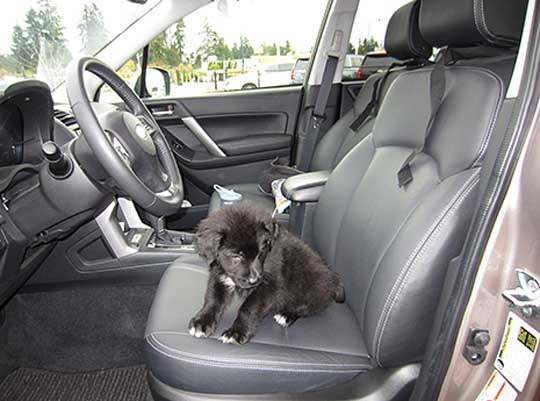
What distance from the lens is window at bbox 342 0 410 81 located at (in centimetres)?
326

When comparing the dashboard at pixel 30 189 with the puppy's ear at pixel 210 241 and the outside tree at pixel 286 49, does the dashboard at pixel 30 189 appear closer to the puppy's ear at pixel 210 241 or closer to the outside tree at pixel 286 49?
the puppy's ear at pixel 210 241

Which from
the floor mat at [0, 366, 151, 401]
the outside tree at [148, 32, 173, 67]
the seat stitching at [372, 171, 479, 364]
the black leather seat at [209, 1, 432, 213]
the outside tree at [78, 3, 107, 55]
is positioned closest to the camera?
the seat stitching at [372, 171, 479, 364]

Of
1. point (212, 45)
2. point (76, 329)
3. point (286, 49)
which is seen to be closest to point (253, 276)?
point (76, 329)

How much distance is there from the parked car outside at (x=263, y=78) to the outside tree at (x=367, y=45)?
0.55 metres

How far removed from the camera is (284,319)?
154cm

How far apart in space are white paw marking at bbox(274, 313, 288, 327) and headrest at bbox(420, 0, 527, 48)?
1.04 metres

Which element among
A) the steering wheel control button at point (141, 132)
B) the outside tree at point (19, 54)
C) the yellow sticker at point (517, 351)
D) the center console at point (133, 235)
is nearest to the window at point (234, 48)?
the outside tree at point (19, 54)

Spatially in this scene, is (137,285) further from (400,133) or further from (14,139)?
(400,133)

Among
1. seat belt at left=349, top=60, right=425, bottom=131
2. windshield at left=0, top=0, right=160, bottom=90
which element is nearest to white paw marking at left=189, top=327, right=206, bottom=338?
windshield at left=0, top=0, right=160, bottom=90

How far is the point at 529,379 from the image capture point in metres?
1.04

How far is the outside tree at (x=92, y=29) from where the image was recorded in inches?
106

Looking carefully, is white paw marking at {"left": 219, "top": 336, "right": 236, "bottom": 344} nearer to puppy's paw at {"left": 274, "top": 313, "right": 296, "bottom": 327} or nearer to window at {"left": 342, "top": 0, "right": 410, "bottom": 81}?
puppy's paw at {"left": 274, "top": 313, "right": 296, "bottom": 327}

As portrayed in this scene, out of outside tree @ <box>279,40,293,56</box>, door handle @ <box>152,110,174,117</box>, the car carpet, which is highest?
outside tree @ <box>279,40,293,56</box>

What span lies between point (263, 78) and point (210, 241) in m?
2.41
